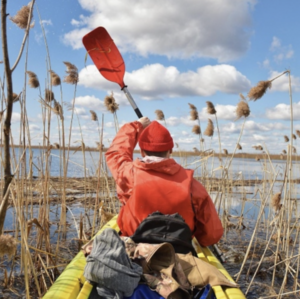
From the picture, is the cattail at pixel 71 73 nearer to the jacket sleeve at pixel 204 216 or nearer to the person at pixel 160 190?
the person at pixel 160 190

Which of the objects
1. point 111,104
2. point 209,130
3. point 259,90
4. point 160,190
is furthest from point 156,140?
point 209,130

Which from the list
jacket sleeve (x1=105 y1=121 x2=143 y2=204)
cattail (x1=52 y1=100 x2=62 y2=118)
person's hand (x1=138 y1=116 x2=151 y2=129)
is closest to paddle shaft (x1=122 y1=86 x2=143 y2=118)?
person's hand (x1=138 y1=116 x2=151 y2=129)

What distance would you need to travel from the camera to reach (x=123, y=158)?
9.11ft

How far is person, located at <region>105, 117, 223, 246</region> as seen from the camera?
2.33 meters

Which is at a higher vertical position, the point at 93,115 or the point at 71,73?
the point at 71,73

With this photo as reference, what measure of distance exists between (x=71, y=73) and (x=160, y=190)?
1801 mm

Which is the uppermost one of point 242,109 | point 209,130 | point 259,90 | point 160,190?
point 259,90

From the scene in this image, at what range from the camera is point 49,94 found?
3117 millimetres

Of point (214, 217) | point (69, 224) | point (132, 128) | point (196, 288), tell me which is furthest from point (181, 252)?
point (69, 224)

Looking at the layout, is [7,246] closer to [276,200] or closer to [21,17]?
[21,17]

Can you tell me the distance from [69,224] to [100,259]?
4.50 m

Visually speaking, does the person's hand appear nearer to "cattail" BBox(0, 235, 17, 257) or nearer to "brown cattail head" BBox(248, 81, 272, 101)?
"brown cattail head" BBox(248, 81, 272, 101)

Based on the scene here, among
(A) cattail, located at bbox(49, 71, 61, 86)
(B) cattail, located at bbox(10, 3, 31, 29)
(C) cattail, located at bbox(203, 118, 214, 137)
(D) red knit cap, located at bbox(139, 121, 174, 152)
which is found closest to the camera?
(B) cattail, located at bbox(10, 3, 31, 29)

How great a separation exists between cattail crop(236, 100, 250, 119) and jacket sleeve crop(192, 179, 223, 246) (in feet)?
3.43
